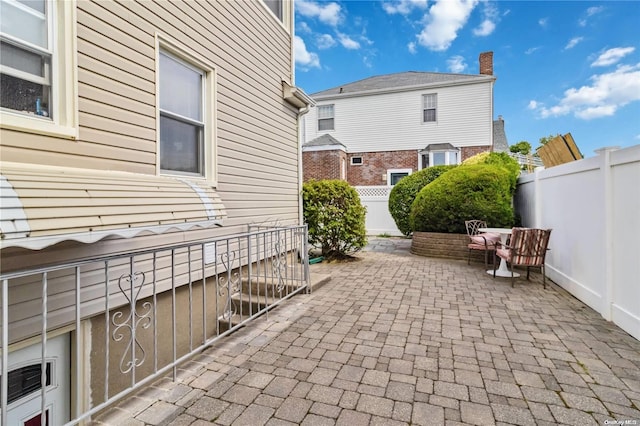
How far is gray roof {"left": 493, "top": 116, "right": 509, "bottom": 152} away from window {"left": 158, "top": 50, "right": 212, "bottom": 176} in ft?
68.6

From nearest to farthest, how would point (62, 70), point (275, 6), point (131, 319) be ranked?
point (131, 319), point (62, 70), point (275, 6)

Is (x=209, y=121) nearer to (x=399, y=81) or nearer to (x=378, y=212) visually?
(x=378, y=212)

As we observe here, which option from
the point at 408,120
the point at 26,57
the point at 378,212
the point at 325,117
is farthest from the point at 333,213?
the point at 325,117

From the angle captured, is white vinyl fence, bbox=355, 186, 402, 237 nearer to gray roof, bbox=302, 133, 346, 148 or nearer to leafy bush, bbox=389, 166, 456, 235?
leafy bush, bbox=389, 166, 456, 235

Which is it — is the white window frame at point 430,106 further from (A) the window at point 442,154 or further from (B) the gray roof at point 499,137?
(B) the gray roof at point 499,137

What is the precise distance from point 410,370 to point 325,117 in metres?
16.4

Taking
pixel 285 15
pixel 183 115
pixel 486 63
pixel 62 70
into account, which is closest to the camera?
pixel 62 70

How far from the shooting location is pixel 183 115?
4.07 metres

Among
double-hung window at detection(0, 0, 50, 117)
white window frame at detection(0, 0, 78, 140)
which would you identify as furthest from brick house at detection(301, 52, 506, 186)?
double-hung window at detection(0, 0, 50, 117)

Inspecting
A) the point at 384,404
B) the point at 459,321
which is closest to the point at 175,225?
the point at 384,404

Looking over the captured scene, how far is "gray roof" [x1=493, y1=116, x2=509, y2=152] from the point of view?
2102cm

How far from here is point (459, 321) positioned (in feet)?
12.5

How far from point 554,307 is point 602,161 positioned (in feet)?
6.51

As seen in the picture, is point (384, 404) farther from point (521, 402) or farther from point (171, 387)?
point (171, 387)
